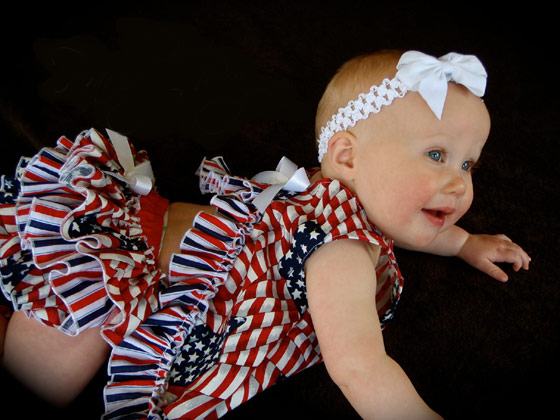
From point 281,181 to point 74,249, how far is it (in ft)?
1.39

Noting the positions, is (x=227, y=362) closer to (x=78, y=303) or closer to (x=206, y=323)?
(x=206, y=323)

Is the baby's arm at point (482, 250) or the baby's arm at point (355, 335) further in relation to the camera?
the baby's arm at point (482, 250)

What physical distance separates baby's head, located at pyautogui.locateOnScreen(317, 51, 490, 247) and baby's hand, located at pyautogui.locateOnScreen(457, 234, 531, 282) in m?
0.26

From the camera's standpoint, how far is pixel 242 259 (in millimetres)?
870

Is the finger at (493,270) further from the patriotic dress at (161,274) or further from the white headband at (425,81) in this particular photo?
the white headband at (425,81)

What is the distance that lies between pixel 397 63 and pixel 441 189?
24 cm

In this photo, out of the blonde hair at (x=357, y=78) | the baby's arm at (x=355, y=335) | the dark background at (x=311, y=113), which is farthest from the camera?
the dark background at (x=311, y=113)

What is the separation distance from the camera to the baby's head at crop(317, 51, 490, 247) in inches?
31.2

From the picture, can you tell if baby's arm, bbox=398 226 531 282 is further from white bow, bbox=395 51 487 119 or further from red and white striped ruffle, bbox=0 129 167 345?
red and white striped ruffle, bbox=0 129 167 345

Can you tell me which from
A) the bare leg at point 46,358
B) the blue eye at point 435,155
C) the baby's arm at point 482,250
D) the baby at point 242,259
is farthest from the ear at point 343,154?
the bare leg at point 46,358

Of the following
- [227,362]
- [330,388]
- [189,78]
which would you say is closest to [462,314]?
[330,388]

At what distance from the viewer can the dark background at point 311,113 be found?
95 cm

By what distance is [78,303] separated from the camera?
0.76 meters

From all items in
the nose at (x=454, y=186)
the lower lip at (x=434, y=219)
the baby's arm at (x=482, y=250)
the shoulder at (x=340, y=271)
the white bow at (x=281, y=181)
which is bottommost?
the baby's arm at (x=482, y=250)
